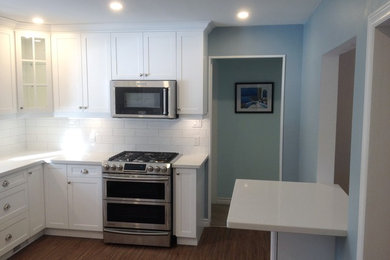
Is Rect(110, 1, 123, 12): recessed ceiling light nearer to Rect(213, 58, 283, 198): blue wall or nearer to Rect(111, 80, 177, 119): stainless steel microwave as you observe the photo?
Rect(111, 80, 177, 119): stainless steel microwave

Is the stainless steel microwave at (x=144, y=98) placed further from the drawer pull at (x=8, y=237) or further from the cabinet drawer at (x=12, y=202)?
the drawer pull at (x=8, y=237)

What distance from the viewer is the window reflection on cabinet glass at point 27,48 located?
3979mm

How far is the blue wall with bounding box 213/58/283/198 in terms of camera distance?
493 centimetres

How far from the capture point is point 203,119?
13.9 ft

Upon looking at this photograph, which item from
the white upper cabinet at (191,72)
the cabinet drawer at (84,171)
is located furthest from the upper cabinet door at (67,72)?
the white upper cabinet at (191,72)

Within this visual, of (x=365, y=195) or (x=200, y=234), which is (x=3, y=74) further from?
(x=365, y=195)

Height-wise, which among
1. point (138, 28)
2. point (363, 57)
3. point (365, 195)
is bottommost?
point (365, 195)

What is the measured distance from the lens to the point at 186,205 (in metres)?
3.74

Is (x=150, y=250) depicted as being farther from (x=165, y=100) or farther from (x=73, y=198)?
(x=165, y=100)

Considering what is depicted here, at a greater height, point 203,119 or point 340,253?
point 203,119

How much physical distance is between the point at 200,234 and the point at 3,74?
273cm

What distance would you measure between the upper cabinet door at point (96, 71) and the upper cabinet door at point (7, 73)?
74 centimetres

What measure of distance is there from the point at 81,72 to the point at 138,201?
1.63 meters

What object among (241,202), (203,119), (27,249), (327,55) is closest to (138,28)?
(203,119)
